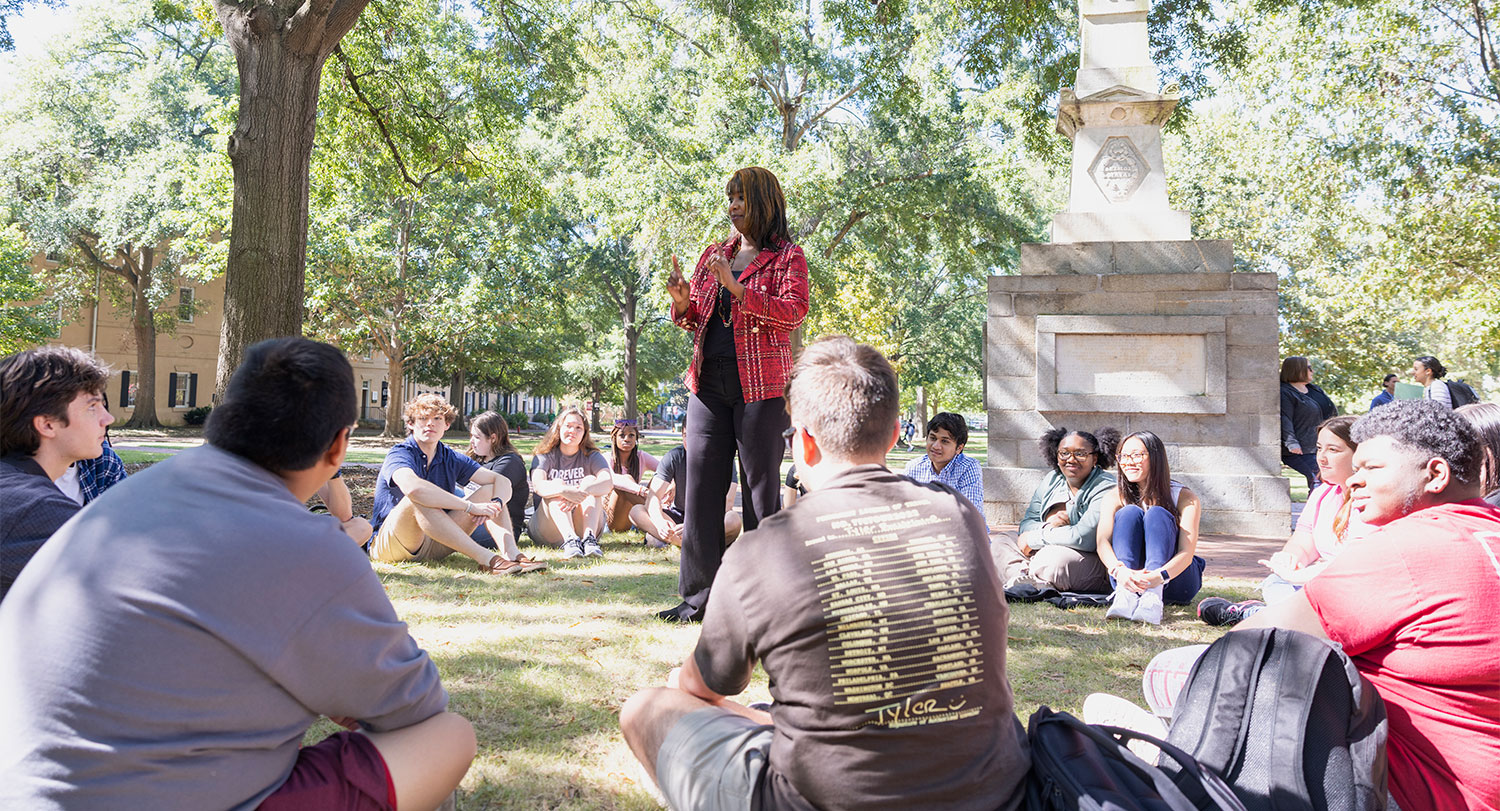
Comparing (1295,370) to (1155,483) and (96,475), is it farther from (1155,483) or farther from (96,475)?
(96,475)

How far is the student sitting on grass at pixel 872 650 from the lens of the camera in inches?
65.2

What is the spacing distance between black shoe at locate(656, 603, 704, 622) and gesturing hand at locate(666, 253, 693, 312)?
4.80 ft

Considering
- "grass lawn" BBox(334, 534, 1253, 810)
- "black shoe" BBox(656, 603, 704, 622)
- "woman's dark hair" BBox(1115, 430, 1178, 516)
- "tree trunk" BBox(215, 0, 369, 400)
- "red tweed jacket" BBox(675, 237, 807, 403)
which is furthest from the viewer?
"tree trunk" BBox(215, 0, 369, 400)

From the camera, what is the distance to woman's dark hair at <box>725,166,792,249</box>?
4227 millimetres

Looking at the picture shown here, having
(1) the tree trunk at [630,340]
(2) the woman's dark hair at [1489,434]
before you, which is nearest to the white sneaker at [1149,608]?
(2) the woman's dark hair at [1489,434]

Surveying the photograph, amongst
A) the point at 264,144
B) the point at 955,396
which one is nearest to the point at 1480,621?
the point at 264,144

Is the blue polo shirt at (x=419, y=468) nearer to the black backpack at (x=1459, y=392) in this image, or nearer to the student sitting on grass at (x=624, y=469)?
the student sitting on grass at (x=624, y=469)

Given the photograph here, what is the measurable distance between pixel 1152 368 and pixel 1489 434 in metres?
6.65

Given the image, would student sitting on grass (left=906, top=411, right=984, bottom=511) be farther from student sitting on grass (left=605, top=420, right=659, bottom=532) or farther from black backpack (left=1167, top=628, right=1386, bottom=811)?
black backpack (left=1167, top=628, right=1386, bottom=811)

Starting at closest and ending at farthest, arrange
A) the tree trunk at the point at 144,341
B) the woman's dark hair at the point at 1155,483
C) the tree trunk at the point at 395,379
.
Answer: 1. the woman's dark hair at the point at 1155,483
2. the tree trunk at the point at 395,379
3. the tree trunk at the point at 144,341

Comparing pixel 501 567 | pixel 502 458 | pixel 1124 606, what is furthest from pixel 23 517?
pixel 502 458

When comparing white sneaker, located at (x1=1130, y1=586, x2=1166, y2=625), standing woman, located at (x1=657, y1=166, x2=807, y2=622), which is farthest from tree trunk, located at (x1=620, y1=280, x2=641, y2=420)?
standing woman, located at (x1=657, y1=166, x2=807, y2=622)

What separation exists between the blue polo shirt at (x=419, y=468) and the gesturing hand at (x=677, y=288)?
116 inches

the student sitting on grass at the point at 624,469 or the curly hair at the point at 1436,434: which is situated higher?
the curly hair at the point at 1436,434
